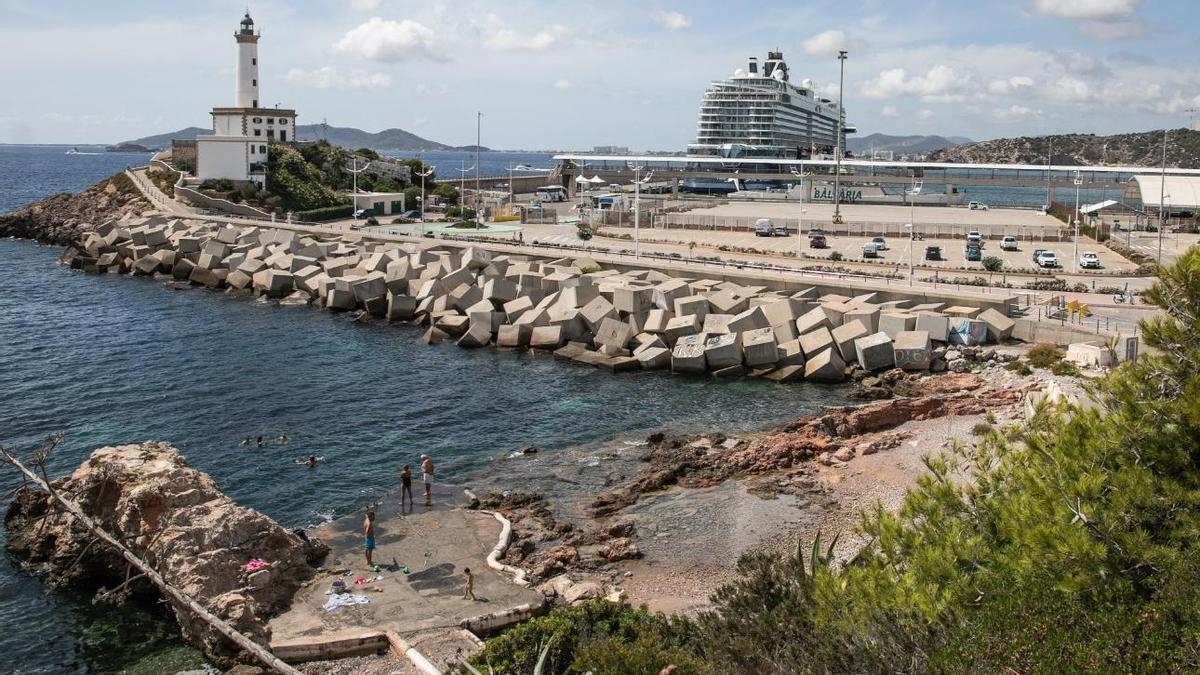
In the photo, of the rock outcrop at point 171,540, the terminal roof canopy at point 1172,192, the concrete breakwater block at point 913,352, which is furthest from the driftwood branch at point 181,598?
the terminal roof canopy at point 1172,192

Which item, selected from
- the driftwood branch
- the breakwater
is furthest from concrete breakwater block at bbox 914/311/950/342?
the driftwood branch

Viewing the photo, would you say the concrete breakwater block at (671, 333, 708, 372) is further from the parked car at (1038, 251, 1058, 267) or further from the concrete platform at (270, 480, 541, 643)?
the parked car at (1038, 251, 1058, 267)

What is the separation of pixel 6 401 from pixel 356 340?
493 inches

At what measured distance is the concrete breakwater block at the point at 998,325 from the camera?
3494 centimetres

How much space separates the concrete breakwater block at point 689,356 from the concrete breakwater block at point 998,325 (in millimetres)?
9592

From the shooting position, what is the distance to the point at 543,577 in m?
18.7

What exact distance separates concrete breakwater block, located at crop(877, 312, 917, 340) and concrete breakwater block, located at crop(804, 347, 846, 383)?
103 inches

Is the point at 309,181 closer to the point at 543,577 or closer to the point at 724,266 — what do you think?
the point at 724,266

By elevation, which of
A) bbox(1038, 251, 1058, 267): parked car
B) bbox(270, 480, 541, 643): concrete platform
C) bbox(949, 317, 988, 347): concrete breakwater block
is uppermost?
bbox(1038, 251, 1058, 267): parked car

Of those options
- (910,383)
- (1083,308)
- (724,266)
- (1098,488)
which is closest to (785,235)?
(724,266)

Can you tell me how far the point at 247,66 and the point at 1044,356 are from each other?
6909 centimetres

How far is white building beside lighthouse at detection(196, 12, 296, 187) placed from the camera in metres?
72.2

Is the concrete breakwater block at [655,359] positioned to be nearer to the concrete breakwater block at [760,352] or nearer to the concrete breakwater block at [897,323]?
the concrete breakwater block at [760,352]

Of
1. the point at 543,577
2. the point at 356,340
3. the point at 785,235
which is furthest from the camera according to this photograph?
the point at 785,235
